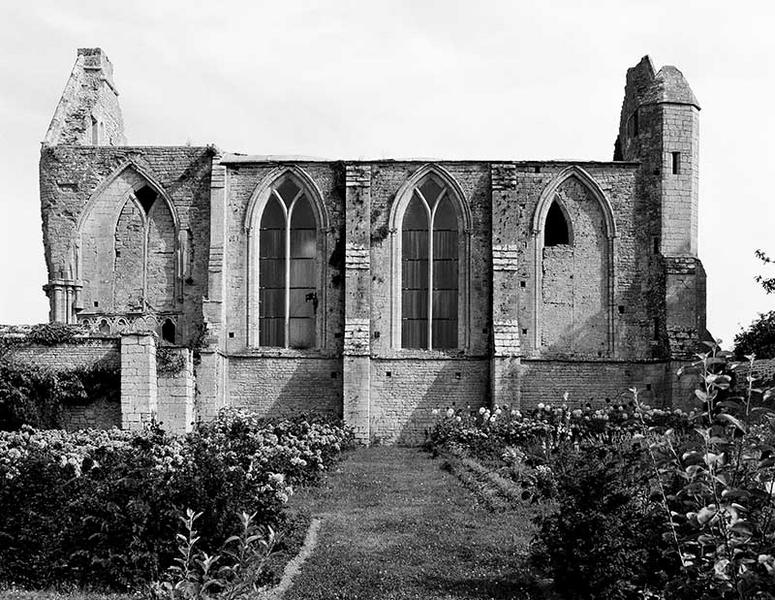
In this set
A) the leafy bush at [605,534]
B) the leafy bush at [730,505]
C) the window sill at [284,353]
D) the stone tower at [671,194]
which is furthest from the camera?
the window sill at [284,353]

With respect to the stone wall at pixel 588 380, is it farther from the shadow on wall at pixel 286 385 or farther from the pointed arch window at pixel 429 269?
the shadow on wall at pixel 286 385

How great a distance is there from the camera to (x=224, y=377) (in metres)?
29.0

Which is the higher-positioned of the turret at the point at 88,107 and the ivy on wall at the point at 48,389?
the turret at the point at 88,107

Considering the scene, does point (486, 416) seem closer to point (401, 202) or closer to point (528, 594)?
point (401, 202)

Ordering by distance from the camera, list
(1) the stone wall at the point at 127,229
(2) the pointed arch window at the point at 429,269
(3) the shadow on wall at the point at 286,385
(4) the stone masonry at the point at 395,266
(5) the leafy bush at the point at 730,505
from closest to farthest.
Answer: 1. (5) the leafy bush at the point at 730,505
2. (4) the stone masonry at the point at 395,266
3. (3) the shadow on wall at the point at 286,385
4. (2) the pointed arch window at the point at 429,269
5. (1) the stone wall at the point at 127,229

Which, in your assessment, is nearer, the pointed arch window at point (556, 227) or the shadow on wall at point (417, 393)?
the shadow on wall at point (417, 393)

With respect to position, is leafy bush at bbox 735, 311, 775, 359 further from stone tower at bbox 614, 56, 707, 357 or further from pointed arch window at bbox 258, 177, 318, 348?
pointed arch window at bbox 258, 177, 318, 348

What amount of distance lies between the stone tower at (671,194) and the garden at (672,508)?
12485 millimetres

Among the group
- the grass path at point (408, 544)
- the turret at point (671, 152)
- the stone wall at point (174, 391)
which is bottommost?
the grass path at point (408, 544)

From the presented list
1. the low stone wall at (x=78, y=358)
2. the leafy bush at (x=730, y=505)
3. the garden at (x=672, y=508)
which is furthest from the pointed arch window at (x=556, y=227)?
the leafy bush at (x=730, y=505)

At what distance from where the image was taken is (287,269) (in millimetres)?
29766

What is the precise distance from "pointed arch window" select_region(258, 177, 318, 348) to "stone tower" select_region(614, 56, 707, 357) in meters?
9.23

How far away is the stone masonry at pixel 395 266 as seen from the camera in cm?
2897

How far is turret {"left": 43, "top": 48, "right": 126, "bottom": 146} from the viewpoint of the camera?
1228 inches
